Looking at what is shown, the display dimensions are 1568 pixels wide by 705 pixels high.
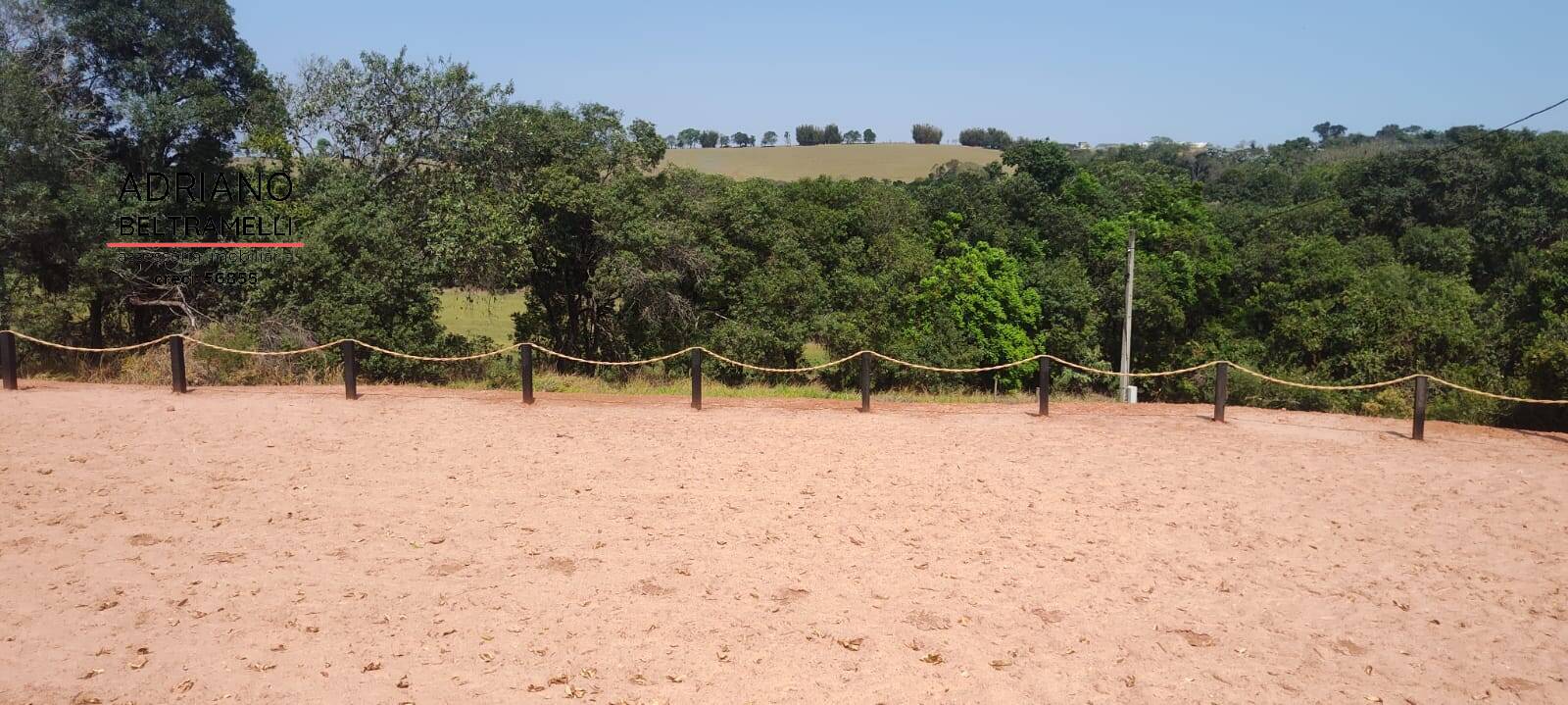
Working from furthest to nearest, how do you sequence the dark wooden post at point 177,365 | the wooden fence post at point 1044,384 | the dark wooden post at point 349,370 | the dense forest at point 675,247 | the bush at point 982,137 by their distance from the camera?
1. the bush at point 982,137
2. the dense forest at point 675,247
3. the dark wooden post at point 177,365
4. the dark wooden post at point 349,370
5. the wooden fence post at point 1044,384

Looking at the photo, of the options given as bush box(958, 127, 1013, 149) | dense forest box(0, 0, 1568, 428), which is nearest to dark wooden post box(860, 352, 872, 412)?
dense forest box(0, 0, 1568, 428)

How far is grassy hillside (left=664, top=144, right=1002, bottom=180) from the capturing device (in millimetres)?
69562

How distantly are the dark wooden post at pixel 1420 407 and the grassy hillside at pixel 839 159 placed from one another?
178ft

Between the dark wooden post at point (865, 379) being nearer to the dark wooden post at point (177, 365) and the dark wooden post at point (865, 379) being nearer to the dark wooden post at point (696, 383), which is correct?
the dark wooden post at point (696, 383)

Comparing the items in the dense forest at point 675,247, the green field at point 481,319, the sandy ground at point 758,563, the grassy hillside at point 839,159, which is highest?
the grassy hillside at point 839,159

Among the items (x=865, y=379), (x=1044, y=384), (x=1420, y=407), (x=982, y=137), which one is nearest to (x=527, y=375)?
(x=865, y=379)

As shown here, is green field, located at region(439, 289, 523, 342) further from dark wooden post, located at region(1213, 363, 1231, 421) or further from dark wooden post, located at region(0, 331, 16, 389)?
dark wooden post, located at region(1213, 363, 1231, 421)

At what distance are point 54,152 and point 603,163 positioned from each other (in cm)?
1058

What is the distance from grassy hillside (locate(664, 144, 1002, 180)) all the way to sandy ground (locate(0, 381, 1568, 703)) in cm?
5591

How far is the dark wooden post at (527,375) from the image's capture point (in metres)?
13.9

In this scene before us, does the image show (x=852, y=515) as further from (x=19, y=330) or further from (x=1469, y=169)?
(x=1469, y=169)

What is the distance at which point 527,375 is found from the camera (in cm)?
1400

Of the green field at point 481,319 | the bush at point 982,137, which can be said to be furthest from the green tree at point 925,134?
the green field at point 481,319

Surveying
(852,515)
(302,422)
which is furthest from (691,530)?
(302,422)
